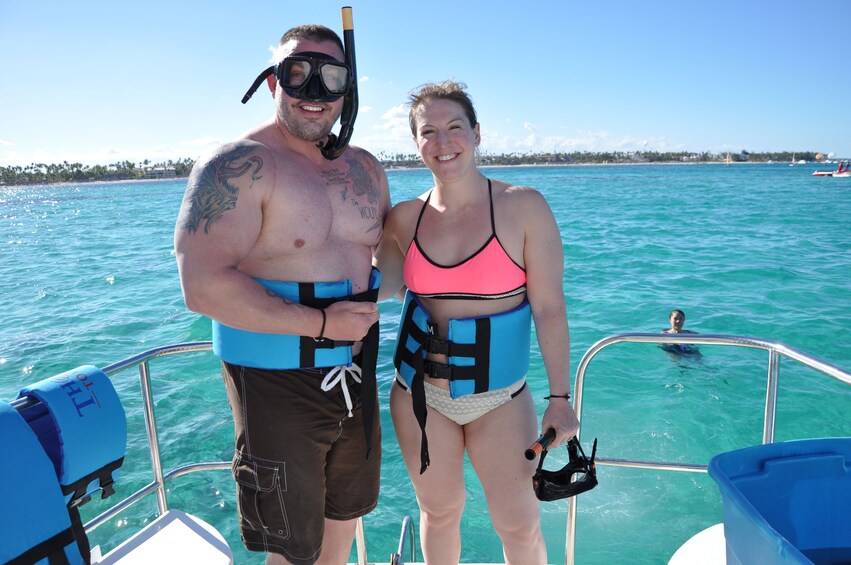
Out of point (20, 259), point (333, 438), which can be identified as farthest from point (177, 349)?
point (20, 259)

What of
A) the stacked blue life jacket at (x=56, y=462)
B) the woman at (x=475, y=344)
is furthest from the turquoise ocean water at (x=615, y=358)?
the stacked blue life jacket at (x=56, y=462)

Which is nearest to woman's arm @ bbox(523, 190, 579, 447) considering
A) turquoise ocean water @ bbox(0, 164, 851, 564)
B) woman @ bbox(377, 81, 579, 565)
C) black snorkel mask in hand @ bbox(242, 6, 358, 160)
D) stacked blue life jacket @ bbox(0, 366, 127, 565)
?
woman @ bbox(377, 81, 579, 565)

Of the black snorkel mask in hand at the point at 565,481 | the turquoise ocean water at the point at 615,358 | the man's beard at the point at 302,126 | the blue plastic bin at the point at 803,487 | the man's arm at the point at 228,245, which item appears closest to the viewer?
the blue plastic bin at the point at 803,487

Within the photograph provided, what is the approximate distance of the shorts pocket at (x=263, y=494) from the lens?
1919 mm

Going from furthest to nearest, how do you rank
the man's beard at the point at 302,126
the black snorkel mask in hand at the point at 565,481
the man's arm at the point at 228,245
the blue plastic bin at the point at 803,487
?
the man's beard at the point at 302,126 < the black snorkel mask in hand at the point at 565,481 < the man's arm at the point at 228,245 < the blue plastic bin at the point at 803,487

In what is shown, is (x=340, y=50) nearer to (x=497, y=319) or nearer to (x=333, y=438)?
(x=497, y=319)

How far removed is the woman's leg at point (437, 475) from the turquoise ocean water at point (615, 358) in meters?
2.83

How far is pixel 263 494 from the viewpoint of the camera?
193cm

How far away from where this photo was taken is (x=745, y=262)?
50.8ft

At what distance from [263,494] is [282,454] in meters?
0.15

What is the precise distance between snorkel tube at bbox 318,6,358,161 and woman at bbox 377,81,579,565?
247 mm

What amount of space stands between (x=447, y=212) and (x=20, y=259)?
23899 mm

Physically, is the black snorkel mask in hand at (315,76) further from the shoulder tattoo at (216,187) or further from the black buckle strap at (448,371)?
the black buckle strap at (448,371)

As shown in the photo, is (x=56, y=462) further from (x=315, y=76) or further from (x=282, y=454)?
(x=315, y=76)
